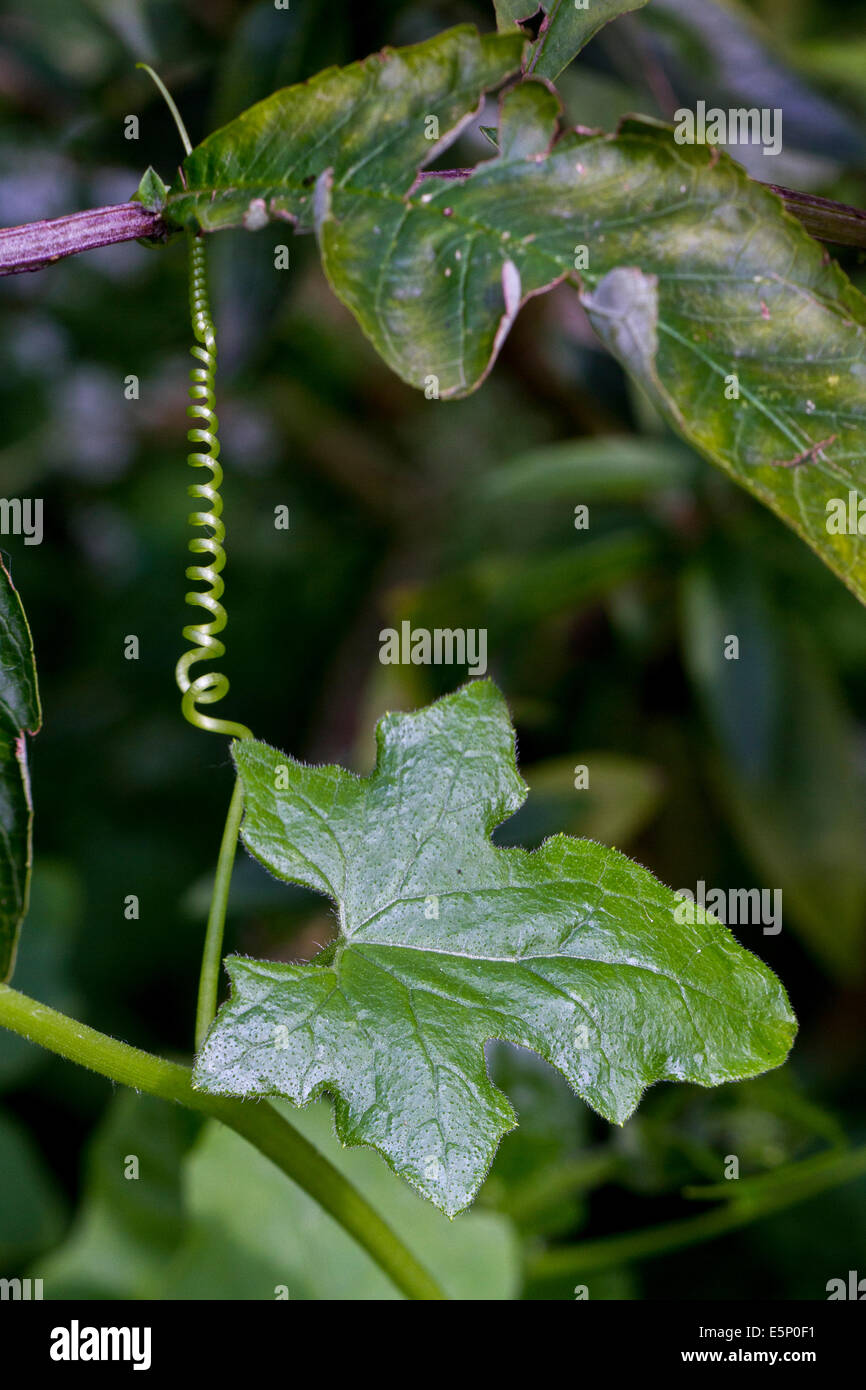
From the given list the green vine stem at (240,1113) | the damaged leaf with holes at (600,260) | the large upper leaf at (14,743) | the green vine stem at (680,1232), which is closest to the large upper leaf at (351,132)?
the damaged leaf with holes at (600,260)

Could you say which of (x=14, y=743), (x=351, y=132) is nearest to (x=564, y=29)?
(x=351, y=132)

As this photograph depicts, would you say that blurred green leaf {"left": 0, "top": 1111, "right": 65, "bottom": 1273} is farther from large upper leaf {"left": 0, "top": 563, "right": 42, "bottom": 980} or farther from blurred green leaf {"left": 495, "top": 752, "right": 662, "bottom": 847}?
large upper leaf {"left": 0, "top": 563, "right": 42, "bottom": 980}

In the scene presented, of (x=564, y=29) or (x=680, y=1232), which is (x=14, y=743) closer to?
(x=564, y=29)

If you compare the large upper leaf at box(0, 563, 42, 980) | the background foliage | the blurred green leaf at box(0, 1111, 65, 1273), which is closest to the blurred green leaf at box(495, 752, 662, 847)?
the background foliage

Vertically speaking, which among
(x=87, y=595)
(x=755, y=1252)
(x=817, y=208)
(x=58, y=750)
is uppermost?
(x=87, y=595)
